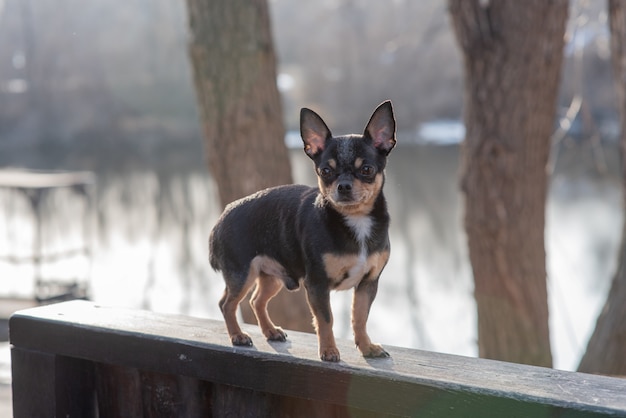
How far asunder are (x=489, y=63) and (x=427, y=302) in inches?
324

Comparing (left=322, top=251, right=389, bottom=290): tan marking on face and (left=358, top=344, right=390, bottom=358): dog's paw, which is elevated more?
(left=322, top=251, right=389, bottom=290): tan marking on face

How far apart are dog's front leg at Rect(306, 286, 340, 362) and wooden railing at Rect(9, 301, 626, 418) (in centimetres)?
3

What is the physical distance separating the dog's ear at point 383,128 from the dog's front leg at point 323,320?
43 cm

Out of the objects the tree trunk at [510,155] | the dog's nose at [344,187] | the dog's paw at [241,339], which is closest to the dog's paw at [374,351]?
the dog's paw at [241,339]

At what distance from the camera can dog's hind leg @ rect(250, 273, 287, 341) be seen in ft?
8.82

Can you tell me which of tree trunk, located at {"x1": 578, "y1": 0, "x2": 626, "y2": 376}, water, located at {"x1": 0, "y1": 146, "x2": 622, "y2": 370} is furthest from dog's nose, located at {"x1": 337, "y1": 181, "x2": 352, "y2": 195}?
water, located at {"x1": 0, "y1": 146, "x2": 622, "y2": 370}

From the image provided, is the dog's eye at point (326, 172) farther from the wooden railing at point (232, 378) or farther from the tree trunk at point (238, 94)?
the tree trunk at point (238, 94)

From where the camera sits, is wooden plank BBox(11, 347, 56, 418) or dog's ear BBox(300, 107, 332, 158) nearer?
dog's ear BBox(300, 107, 332, 158)

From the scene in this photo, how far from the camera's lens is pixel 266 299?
273cm

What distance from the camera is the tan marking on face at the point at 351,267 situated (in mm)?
2330

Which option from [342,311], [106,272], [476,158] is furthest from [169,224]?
[476,158]

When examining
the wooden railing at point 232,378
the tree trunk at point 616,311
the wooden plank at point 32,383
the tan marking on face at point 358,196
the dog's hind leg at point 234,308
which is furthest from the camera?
the tree trunk at point 616,311

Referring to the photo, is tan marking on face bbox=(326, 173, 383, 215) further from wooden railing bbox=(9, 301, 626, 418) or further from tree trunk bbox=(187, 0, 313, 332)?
tree trunk bbox=(187, 0, 313, 332)

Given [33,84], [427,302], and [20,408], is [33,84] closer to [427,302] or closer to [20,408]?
[427,302]
